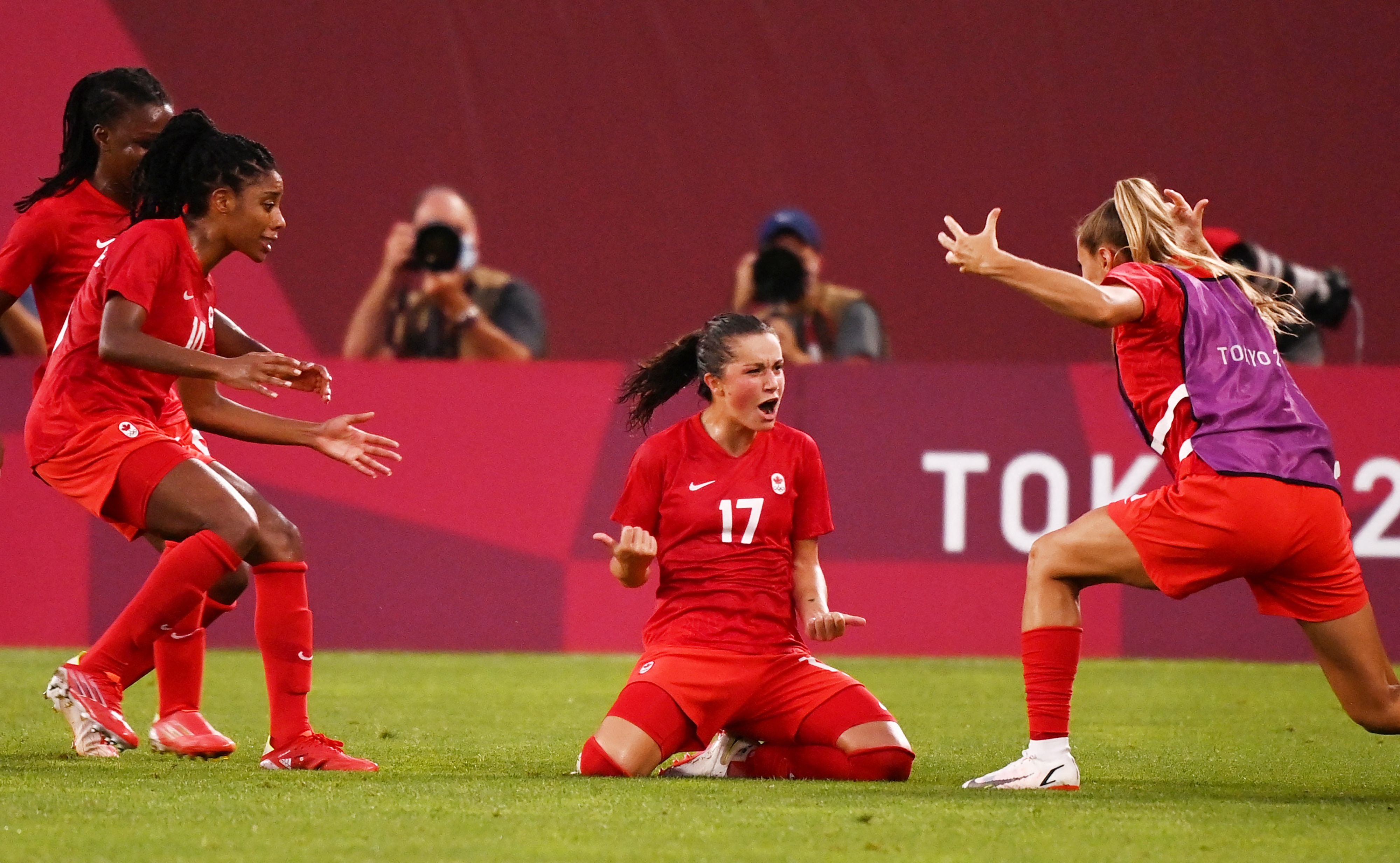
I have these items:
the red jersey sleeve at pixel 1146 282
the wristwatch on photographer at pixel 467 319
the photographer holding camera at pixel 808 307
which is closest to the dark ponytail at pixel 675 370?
the red jersey sleeve at pixel 1146 282

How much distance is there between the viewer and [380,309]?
30.0ft

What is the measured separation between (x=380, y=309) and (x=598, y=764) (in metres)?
4.95

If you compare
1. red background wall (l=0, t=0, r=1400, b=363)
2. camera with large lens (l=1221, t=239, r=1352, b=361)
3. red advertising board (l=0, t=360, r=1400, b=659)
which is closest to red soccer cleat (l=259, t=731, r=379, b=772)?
red advertising board (l=0, t=360, r=1400, b=659)

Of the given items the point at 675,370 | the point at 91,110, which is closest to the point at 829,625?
the point at 675,370

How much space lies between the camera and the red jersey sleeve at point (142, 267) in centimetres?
456

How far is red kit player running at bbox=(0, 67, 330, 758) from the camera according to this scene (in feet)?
16.6

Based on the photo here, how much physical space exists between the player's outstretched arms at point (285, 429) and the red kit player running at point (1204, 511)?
1.43 meters

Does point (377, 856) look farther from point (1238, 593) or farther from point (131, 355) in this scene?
point (1238, 593)

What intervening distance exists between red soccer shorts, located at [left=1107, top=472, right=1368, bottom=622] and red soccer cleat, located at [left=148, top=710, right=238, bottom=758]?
7.81 ft

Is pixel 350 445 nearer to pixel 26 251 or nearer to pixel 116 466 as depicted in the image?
pixel 116 466

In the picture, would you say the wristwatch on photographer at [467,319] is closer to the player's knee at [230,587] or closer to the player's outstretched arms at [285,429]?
the player's outstretched arms at [285,429]

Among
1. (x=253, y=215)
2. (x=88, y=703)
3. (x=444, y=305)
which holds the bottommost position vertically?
(x=88, y=703)

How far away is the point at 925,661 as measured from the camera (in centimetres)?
809

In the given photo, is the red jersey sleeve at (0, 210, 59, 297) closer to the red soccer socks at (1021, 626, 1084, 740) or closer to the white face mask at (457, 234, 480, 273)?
the red soccer socks at (1021, 626, 1084, 740)
